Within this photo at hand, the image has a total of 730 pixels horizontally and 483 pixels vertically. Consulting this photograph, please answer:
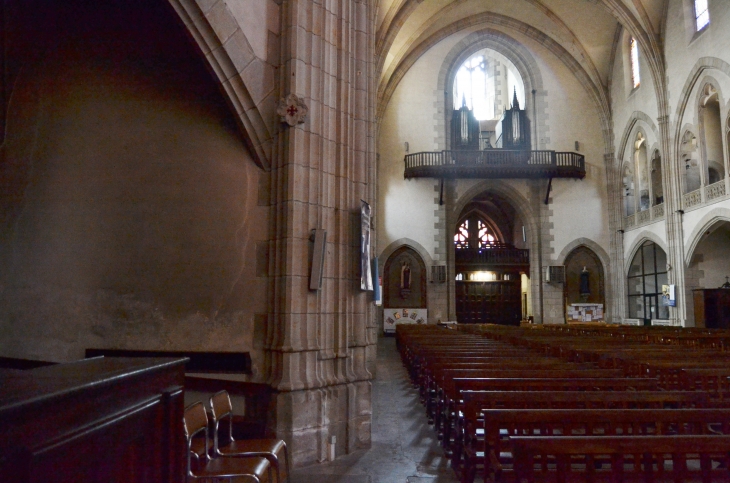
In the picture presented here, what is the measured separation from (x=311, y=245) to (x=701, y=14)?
17.4 meters

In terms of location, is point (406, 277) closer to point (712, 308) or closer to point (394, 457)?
point (712, 308)

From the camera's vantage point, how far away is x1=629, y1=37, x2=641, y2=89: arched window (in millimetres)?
20747

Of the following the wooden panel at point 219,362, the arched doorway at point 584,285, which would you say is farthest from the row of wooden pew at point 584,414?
the arched doorway at point 584,285

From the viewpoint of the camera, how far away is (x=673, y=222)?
18.0m

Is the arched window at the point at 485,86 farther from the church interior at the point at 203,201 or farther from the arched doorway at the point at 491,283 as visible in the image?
the church interior at the point at 203,201

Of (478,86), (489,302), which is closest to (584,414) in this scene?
(489,302)

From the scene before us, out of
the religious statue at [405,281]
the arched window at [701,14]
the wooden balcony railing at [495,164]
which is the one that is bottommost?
the religious statue at [405,281]

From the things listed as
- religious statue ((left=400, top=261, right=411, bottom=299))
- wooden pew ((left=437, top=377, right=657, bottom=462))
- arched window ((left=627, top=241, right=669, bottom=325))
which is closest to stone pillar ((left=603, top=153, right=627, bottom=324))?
arched window ((left=627, top=241, right=669, bottom=325))

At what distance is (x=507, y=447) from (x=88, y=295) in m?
4.34

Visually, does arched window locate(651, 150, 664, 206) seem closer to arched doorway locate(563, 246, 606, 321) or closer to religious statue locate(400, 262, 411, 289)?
arched doorway locate(563, 246, 606, 321)

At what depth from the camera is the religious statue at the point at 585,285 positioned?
22.2 meters

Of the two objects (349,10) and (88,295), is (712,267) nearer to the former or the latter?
(349,10)

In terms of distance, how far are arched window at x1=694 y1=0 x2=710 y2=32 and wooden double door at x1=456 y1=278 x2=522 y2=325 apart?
11.7 m

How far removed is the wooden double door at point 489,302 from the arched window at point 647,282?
4.63 m
